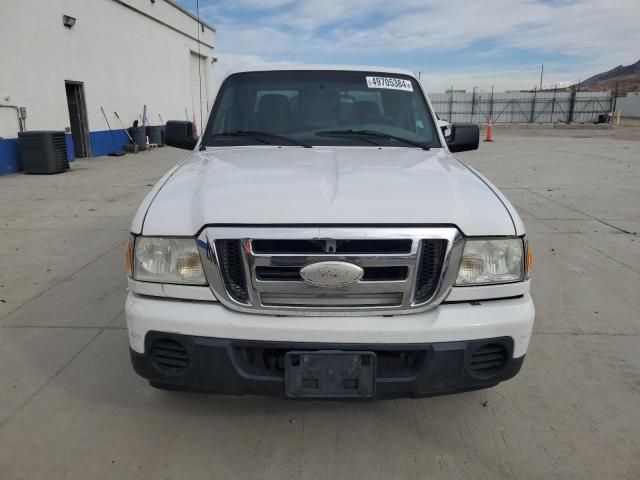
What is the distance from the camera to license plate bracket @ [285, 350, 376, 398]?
2.02m

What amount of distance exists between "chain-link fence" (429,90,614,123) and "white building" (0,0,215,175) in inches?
1066

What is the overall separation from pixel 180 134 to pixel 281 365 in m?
2.23

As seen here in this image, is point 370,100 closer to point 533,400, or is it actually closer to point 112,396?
point 533,400

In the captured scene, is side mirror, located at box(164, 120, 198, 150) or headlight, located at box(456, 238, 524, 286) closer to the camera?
headlight, located at box(456, 238, 524, 286)

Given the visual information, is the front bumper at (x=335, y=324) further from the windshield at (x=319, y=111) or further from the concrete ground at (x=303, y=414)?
the windshield at (x=319, y=111)

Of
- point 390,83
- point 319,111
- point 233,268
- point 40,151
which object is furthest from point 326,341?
point 40,151

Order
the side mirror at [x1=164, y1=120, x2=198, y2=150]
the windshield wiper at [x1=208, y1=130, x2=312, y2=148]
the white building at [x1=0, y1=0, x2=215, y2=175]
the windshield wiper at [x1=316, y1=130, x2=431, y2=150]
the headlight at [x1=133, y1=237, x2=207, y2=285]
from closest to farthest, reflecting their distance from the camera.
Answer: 1. the headlight at [x1=133, y1=237, x2=207, y2=285]
2. the windshield wiper at [x1=208, y1=130, x2=312, y2=148]
3. the windshield wiper at [x1=316, y1=130, x2=431, y2=150]
4. the side mirror at [x1=164, y1=120, x2=198, y2=150]
5. the white building at [x1=0, y1=0, x2=215, y2=175]

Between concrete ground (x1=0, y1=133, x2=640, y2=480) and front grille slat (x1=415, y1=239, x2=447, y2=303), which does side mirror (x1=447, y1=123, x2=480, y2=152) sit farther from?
front grille slat (x1=415, y1=239, x2=447, y2=303)

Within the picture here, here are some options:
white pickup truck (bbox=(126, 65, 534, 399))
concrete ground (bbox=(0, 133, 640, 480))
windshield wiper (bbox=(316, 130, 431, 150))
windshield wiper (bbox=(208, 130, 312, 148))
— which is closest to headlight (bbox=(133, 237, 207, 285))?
white pickup truck (bbox=(126, 65, 534, 399))

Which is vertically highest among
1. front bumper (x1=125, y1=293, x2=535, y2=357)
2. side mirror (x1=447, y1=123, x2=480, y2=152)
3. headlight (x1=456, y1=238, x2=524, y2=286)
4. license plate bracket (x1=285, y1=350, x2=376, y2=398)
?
side mirror (x1=447, y1=123, x2=480, y2=152)

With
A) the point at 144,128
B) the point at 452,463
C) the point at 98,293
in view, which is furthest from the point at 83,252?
the point at 144,128

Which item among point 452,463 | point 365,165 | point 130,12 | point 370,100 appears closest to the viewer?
point 452,463

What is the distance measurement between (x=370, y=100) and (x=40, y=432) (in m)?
2.74

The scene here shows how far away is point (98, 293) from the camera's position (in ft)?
13.9
